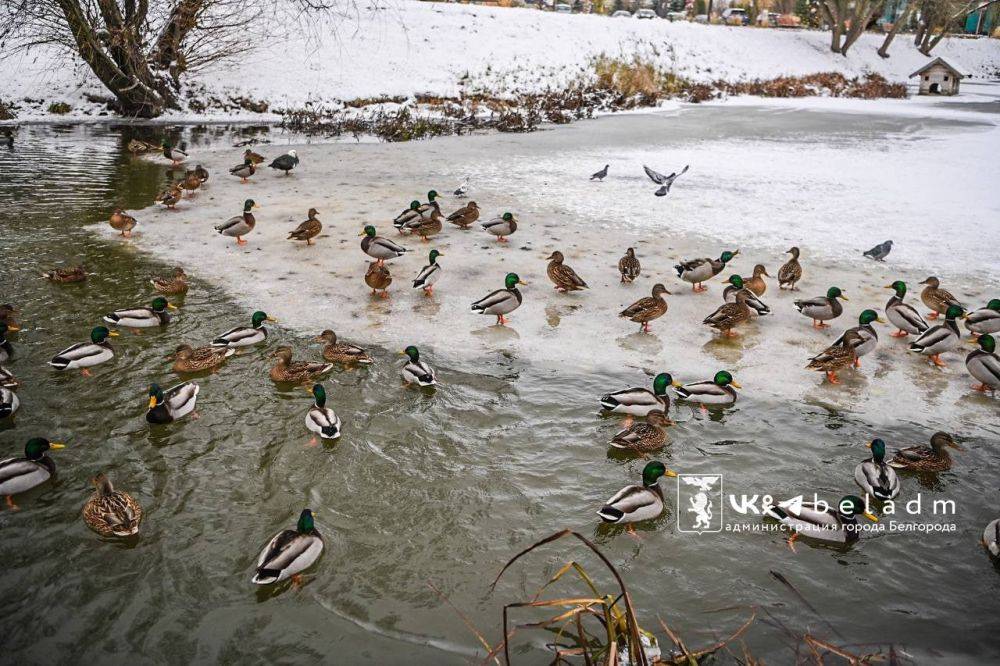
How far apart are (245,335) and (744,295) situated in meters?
6.14

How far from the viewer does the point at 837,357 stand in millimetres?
7430

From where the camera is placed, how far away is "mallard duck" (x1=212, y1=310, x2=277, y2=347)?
7695 mm

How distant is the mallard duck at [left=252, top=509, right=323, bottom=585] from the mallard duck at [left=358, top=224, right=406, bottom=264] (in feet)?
19.0

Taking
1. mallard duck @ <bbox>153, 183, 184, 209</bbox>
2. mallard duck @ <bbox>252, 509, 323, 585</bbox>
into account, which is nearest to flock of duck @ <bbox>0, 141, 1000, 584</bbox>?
mallard duck @ <bbox>252, 509, 323, 585</bbox>

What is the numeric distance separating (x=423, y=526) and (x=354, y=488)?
2.51 feet

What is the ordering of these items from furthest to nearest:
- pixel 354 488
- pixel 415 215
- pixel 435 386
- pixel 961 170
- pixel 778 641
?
pixel 961 170, pixel 415 215, pixel 435 386, pixel 354 488, pixel 778 641

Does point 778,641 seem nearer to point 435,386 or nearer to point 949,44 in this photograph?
point 435,386

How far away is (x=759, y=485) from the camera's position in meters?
5.68

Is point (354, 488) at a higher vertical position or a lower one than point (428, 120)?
lower

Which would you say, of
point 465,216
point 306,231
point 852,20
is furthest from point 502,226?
point 852,20

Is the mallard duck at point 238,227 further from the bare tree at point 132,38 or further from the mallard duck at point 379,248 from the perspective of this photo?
the bare tree at point 132,38

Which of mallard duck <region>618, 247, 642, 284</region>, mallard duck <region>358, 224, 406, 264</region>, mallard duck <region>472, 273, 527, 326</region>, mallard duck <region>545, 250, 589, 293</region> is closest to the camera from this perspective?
mallard duck <region>472, 273, 527, 326</region>

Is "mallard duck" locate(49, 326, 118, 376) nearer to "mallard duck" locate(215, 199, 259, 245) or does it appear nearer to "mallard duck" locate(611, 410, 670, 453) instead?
"mallard duck" locate(215, 199, 259, 245)

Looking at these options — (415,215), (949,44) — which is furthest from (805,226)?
(949,44)
